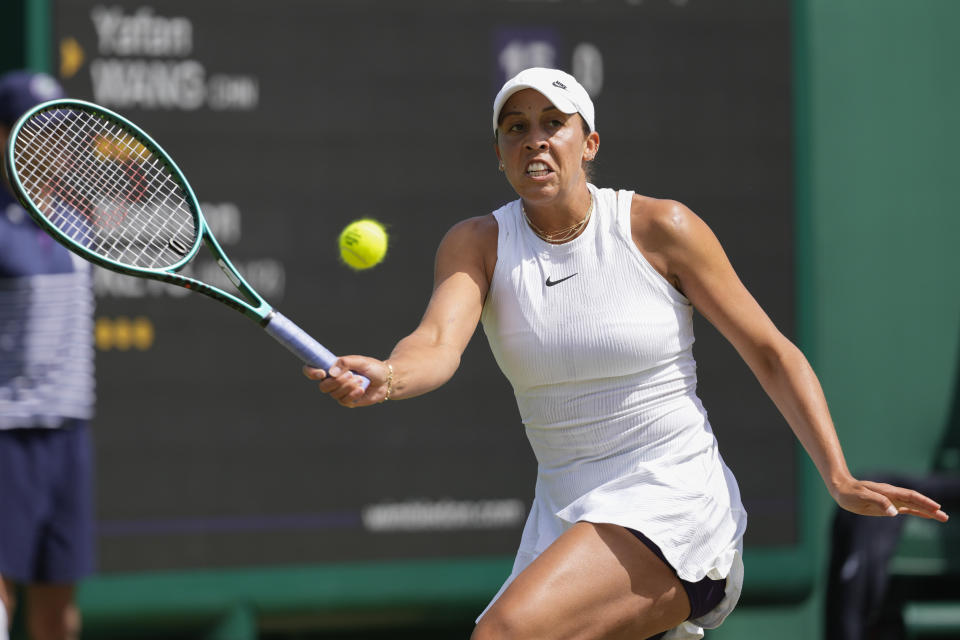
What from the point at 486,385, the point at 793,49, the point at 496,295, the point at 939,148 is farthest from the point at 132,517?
the point at 939,148

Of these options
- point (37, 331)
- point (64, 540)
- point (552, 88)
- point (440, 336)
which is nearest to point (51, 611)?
point (64, 540)

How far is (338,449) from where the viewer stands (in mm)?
4863

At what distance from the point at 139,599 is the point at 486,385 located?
131cm

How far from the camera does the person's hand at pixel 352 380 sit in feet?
8.07

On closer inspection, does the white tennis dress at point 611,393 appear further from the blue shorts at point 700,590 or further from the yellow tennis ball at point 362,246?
the yellow tennis ball at point 362,246

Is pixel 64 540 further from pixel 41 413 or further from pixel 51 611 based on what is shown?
pixel 41 413

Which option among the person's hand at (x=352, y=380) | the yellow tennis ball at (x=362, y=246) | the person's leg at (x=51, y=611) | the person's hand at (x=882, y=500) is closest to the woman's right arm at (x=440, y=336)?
the person's hand at (x=352, y=380)

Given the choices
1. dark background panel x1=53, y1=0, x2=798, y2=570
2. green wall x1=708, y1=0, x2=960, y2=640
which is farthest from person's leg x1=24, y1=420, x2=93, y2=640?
green wall x1=708, y1=0, x2=960, y2=640

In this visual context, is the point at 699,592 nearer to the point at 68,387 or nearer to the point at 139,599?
the point at 68,387

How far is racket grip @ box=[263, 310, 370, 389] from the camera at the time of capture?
251cm

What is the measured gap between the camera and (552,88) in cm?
281

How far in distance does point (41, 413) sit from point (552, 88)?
6.60 ft

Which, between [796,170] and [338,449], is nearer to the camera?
[338,449]

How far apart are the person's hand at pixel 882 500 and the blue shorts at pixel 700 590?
0.31 metres
